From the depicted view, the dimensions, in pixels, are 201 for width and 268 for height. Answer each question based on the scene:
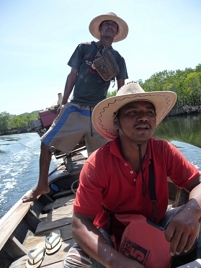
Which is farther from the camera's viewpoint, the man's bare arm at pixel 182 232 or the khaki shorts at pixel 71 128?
the khaki shorts at pixel 71 128

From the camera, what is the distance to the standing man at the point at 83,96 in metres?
3.42

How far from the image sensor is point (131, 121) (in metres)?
1.83

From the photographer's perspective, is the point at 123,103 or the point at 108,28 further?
the point at 108,28

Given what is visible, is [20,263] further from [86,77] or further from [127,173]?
[86,77]

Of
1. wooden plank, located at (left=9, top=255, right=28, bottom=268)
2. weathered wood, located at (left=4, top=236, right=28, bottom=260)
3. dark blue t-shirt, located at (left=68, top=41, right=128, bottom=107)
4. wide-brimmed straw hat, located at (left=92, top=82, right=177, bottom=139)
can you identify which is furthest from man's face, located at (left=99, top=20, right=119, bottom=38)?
wooden plank, located at (left=9, top=255, right=28, bottom=268)

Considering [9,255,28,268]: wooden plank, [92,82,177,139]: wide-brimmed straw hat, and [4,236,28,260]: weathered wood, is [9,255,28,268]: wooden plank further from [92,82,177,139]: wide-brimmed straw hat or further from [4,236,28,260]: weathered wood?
[92,82,177,139]: wide-brimmed straw hat

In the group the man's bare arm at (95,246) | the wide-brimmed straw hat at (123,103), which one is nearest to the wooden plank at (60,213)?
the wide-brimmed straw hat at (123,103)

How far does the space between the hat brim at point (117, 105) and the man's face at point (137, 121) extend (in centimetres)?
5

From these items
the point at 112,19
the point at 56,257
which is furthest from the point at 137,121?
the point at 112,19

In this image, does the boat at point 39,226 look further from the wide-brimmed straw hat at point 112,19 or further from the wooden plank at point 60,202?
the wide-brimmed straw hat at point 112,19

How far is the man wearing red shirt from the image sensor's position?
162 cm

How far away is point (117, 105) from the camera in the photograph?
6.14ft

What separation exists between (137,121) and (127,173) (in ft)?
1.27

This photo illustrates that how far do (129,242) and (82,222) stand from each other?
0.33 meters
